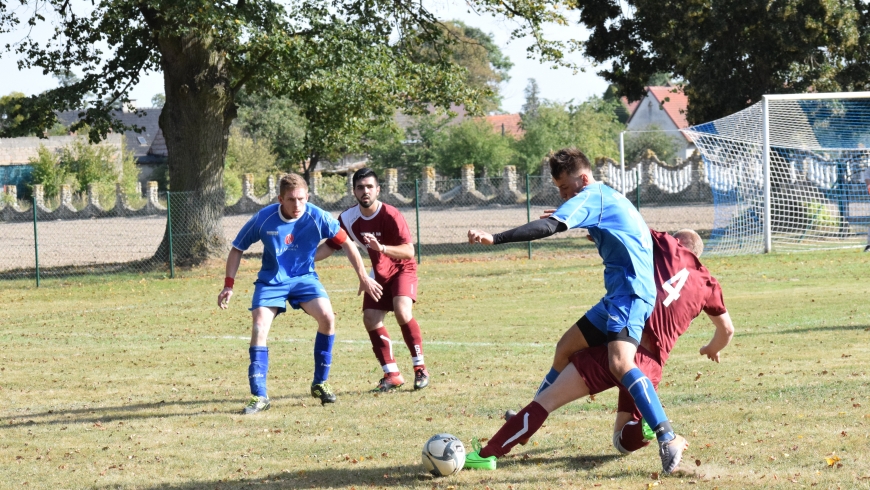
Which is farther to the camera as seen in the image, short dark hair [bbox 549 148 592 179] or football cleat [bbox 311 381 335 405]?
football cleat [bbox 311 381 335 405]

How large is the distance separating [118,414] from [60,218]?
1843 inches

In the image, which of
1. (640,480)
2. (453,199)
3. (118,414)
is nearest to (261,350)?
(118,414)

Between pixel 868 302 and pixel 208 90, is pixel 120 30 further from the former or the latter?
pixel 868 302

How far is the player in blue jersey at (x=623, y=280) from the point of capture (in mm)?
5238

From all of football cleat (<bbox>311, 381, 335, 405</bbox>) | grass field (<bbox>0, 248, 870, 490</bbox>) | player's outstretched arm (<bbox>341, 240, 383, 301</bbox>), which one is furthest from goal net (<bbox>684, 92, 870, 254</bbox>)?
football cleat (<bbox>311, 381, 335, 405</bbox>)

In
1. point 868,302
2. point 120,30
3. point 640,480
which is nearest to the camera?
point 640,480

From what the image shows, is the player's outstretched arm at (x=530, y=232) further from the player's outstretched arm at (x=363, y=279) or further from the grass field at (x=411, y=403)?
the player's outstretched arm at (x=363, y=279)

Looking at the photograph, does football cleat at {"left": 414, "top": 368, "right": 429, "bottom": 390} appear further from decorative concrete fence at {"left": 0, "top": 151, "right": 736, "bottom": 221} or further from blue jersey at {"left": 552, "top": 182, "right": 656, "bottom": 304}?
decorative concrete fence at {"left": 0, "top": 151, "right": 736, "bottom": 221}

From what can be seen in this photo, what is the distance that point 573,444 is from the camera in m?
6.19

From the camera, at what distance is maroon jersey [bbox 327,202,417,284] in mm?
8578

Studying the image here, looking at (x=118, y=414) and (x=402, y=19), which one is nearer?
(x=118, y=414)

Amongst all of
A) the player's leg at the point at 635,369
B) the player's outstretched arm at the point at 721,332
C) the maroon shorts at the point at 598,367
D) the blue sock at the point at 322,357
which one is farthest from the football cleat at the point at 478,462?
the blue sock at the point at 322,357

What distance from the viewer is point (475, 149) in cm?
5566

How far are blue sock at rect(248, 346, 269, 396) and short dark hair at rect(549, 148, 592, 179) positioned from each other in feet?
11.0
